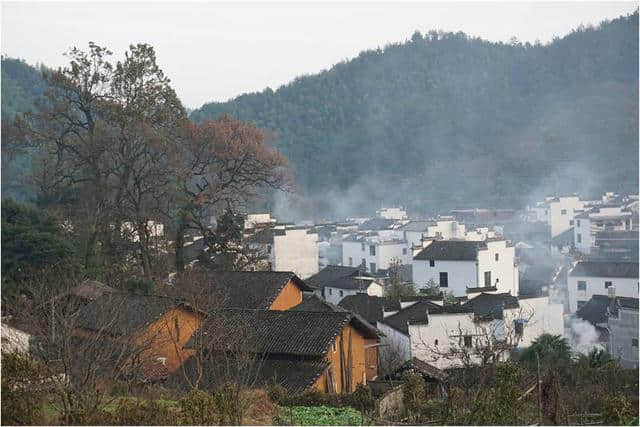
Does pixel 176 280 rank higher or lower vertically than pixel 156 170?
lower

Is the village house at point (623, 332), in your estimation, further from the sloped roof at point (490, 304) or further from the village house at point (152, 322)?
the village house at point (152, 322)

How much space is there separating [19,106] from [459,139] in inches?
1282

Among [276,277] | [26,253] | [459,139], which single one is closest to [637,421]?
[276,277]

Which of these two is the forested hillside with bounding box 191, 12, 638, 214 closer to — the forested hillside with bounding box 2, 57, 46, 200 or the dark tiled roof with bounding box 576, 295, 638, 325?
the forested hillside with bounding box 2, 57, 46, 200

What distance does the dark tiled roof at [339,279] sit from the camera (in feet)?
72.5

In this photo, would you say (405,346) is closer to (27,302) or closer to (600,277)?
(27,302)

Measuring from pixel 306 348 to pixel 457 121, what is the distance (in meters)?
50.7

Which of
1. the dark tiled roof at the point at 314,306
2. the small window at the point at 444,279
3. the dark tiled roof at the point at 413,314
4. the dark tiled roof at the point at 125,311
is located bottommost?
the small window at the point at 444,279

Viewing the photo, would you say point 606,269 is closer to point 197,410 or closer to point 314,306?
point 314,306

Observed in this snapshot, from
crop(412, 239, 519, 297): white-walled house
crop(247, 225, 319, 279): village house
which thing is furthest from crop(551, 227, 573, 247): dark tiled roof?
crop(247, 225, 319, 279): village house

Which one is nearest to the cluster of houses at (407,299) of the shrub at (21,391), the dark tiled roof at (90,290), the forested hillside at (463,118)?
the dark tiled roof at (90,290)

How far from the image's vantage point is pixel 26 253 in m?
14.3

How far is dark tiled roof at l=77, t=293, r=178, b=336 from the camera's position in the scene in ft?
34.6

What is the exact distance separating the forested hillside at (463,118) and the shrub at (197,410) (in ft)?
137
